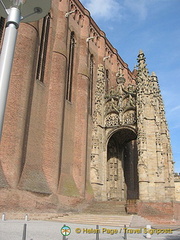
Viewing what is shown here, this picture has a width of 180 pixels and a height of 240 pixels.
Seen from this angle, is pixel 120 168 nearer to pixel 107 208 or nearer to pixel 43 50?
pixel 107 208

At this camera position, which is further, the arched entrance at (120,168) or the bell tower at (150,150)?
the arched entrance at (120,168)

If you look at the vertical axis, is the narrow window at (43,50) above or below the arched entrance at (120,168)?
above

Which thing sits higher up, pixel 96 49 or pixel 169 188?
pixel 96 49

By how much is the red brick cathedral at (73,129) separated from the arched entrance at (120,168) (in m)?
0.10

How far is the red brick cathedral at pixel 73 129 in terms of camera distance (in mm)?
13828

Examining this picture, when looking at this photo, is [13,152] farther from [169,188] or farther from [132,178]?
[132,178]

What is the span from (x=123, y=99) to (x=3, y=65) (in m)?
19.7

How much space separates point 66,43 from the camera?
66.6 feet

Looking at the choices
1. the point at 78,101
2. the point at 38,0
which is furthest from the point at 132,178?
the point at 38,0

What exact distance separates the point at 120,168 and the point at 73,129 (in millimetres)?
7288

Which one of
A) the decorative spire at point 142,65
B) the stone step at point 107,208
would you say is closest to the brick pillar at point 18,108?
the stone step at point 107,208

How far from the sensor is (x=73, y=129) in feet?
64.7

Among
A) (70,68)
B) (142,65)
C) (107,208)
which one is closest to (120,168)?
(107,208)

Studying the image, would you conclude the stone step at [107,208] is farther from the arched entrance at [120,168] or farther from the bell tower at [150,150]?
the arched entrance at [120,168]
